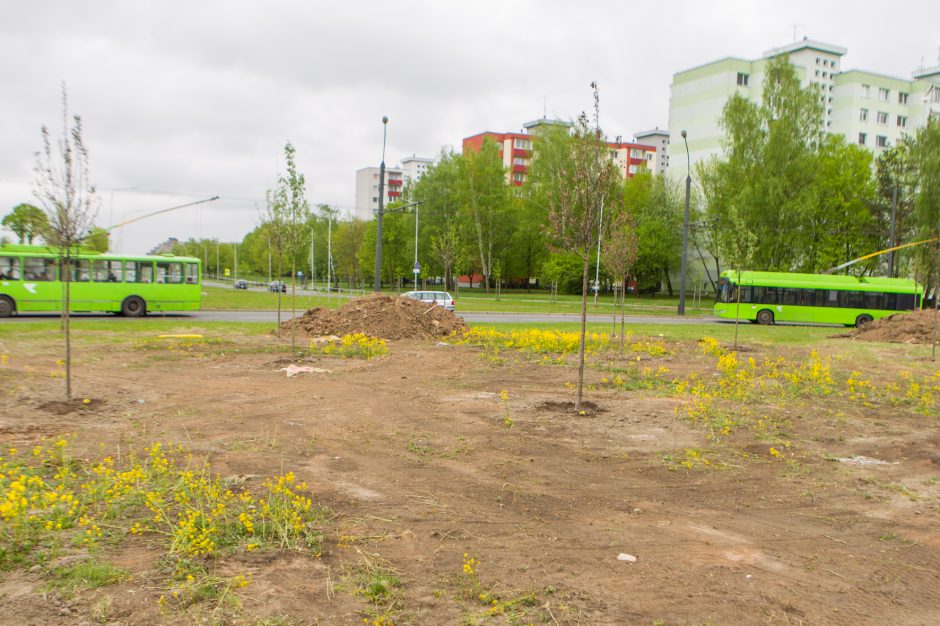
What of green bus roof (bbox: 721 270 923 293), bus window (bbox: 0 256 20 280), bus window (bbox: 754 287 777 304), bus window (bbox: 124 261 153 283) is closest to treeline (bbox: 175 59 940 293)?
green bus roof (bbox: 721 270 923 293)

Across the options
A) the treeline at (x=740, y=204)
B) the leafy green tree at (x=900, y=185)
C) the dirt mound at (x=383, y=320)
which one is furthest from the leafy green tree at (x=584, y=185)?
the leafy green tree at (x=900, y=185)

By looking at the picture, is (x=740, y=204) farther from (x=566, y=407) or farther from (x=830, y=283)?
(x=566, y=407)

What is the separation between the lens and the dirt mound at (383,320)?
20172 millimetres

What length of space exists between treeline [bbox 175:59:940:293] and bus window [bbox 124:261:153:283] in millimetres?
7551

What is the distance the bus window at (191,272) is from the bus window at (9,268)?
599 centimetres

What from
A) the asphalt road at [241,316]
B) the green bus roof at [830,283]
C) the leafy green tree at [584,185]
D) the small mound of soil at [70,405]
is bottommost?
the asphalt road at [241,316]

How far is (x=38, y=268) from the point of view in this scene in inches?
963

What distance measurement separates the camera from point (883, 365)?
17.3 m

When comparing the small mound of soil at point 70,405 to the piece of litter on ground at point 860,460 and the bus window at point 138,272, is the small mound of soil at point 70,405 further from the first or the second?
the bus window at point 138,272

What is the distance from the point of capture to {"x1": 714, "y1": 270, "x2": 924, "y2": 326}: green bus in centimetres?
3512

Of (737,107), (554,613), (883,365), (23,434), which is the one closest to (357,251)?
(737,107)

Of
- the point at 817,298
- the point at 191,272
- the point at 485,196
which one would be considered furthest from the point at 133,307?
the point at 485,196

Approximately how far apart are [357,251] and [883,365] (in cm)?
6101

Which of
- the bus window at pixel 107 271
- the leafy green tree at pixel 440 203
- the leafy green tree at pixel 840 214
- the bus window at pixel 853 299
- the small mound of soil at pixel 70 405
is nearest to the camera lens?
the small mound of soil at pixel 70 405
